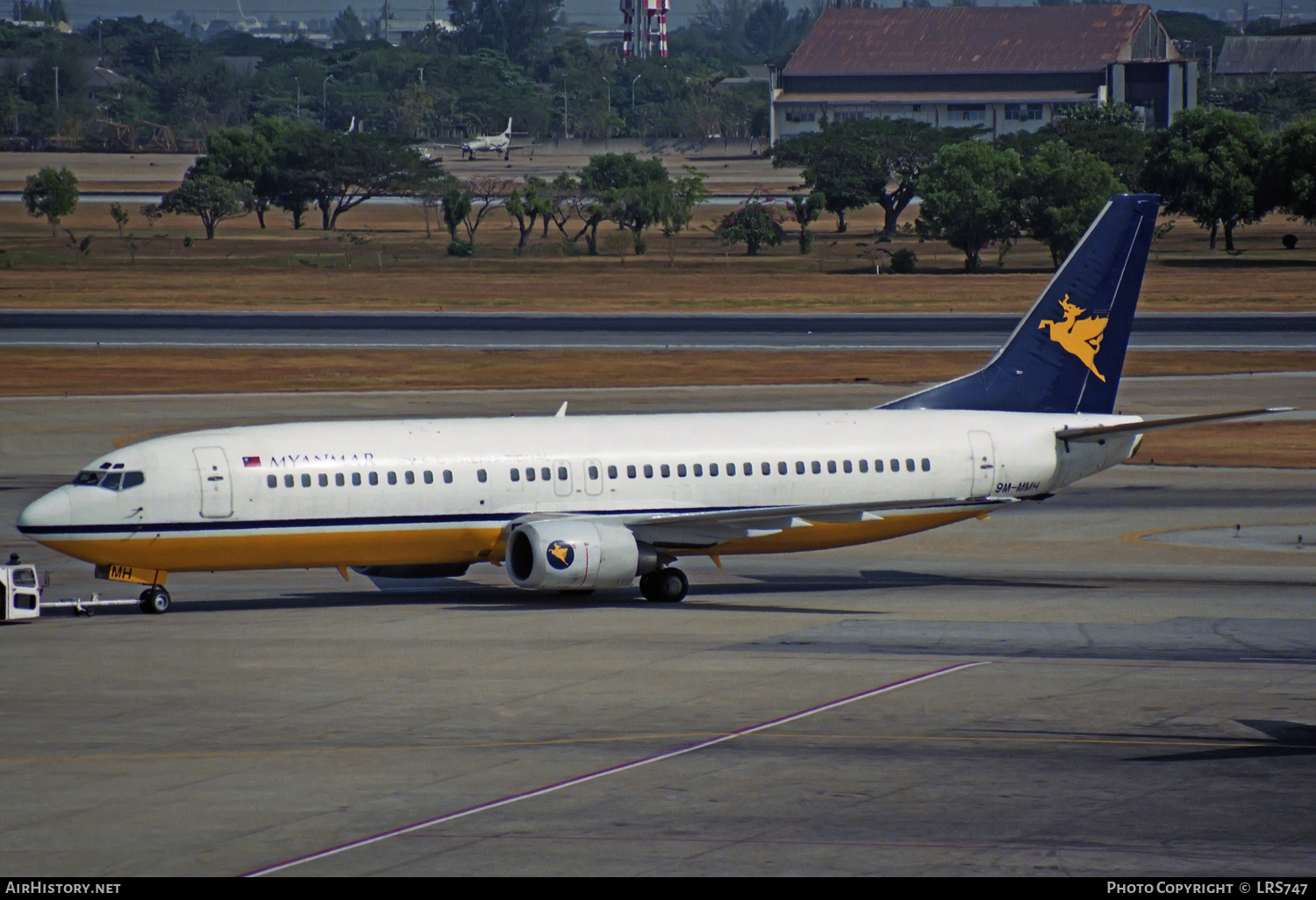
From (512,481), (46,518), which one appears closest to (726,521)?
(512,481)

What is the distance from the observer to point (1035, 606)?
1585 inches

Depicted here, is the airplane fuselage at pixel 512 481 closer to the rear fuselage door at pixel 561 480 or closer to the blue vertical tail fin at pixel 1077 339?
the rear fuselage door at pixel 561 480

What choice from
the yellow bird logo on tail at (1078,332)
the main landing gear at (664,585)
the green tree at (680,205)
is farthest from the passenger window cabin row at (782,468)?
the green tree at (680,205)

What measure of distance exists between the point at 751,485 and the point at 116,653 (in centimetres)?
1570

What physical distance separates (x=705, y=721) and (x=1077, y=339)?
21.9 meters

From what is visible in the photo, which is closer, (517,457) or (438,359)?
(517,457)

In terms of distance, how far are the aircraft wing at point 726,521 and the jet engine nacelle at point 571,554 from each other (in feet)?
2.44

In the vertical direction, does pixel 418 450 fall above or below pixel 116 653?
above

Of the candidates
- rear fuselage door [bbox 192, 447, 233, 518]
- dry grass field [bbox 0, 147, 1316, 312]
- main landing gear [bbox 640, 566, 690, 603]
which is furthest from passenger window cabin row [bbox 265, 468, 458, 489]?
dry grass field [bbox 0, 147, 1316, 312]

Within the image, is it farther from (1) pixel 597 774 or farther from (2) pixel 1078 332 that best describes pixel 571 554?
(2) pixel 1078 332

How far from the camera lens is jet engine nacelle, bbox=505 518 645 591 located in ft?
129

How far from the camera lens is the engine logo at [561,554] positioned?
3931 cm

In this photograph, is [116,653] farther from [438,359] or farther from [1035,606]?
[438,359]
